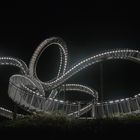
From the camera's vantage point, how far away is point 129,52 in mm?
27188

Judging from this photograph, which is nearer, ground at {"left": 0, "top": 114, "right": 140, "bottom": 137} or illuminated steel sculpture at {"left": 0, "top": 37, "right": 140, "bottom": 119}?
ground at {"left": 0, "top": 114, "right": 140, "bottom": 137}

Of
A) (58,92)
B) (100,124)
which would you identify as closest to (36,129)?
(100,124)

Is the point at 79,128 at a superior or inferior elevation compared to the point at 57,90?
inferior

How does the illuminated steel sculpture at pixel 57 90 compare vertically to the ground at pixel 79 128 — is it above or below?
above

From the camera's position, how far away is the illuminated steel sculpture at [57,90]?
25.8 metres

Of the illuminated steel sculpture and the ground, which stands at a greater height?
the illuminated steel sculpture

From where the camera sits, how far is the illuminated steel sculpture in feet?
84.5

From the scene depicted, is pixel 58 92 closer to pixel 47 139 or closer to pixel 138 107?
pixel 138 107

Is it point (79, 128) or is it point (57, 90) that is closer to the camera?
point (79, 128)

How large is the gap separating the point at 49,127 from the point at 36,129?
516mm

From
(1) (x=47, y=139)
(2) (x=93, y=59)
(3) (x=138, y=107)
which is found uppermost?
(2) (x=93, y=59)

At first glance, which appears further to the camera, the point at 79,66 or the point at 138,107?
the point at 79,66

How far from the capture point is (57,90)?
31.5 meters

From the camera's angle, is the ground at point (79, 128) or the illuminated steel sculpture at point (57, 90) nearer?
the ground at point (79, 128)
